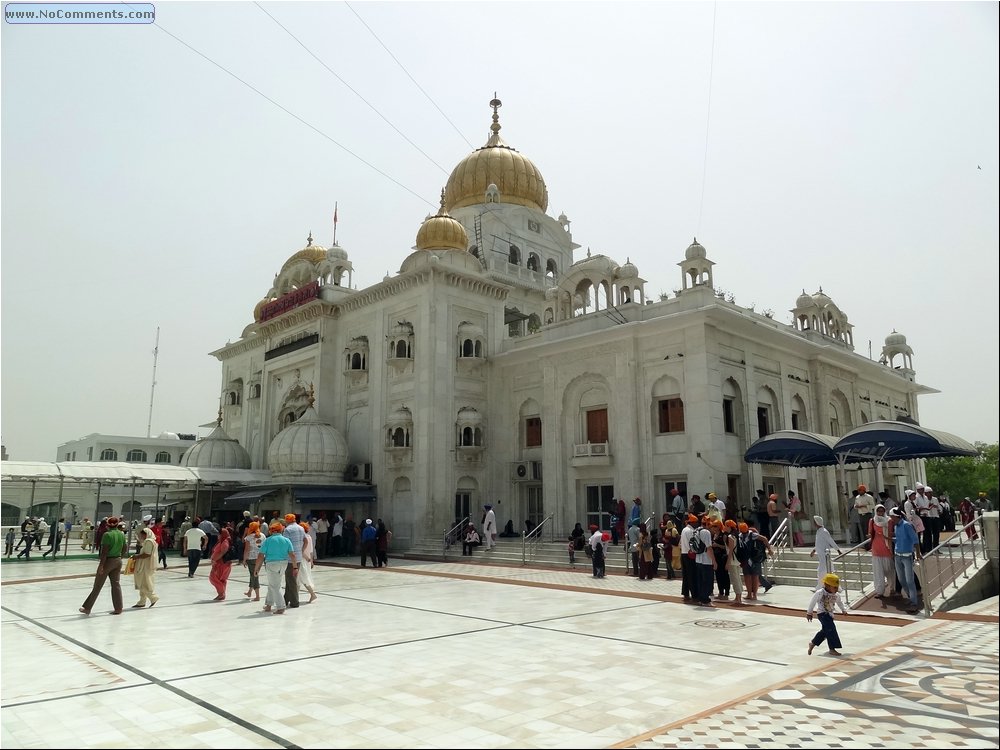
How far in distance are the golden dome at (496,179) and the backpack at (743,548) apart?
26383mm

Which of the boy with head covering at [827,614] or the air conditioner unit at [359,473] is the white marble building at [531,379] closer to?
the air conditioner unit at [359,473]

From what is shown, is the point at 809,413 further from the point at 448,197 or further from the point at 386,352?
the point at 448,197

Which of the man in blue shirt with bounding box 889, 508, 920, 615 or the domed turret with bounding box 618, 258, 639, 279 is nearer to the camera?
the man in blue shirt with bounding box 889, 508, 920, 615

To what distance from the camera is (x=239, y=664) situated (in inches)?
321

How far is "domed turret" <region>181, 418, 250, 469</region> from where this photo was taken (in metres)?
35.5

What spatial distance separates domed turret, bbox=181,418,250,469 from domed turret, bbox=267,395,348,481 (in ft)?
22.8

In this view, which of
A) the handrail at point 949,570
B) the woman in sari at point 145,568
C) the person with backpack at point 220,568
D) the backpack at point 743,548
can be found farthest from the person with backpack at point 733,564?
the woman in sari at point 145,568

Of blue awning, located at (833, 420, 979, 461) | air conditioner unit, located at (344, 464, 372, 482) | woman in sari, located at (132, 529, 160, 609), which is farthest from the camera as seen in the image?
air conditioner unit, located at (344, 464, 372, 482)

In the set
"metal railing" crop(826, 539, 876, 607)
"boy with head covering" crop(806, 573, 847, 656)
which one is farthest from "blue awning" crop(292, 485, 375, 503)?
"boy with head covering" crop(806, 573, 847, 656)

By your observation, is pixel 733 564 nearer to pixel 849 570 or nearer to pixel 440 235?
pixel 849 570

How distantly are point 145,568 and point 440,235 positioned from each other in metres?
21.0

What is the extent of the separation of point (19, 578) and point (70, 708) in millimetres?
15855

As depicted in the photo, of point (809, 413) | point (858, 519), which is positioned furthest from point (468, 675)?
point (809, 413)

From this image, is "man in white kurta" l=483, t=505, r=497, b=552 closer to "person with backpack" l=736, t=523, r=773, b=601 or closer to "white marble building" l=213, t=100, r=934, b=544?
"white marble building" l=213, t=100, r=934, b=544
